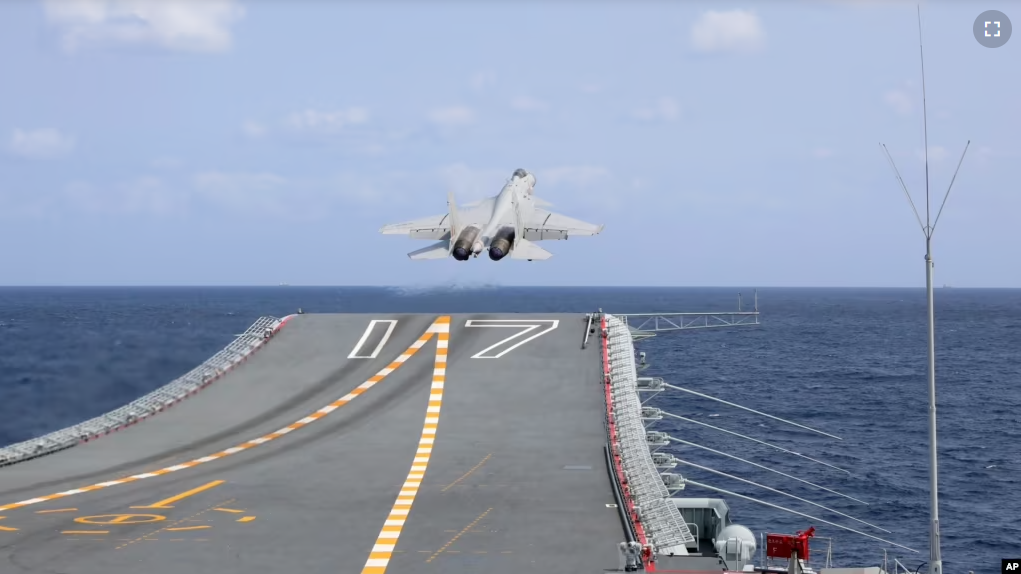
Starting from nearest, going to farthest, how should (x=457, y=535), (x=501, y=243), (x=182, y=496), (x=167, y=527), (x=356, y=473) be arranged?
1. (x=457, y=535)
2. (x=167, y=527)
3. (x=182, y=496)
4. (x=356, y=473)
5. (x=501, y=243)

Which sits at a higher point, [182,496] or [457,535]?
[182,496]

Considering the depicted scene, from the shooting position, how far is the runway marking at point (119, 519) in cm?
3447

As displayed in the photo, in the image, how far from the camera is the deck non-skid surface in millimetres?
30875

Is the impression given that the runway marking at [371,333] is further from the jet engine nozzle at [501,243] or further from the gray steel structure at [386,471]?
the jet engine nozzle at [501,243]

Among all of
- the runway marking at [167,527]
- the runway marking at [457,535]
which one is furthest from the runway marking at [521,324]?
the runway marking at [167,527]

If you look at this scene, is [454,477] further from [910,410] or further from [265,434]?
[910,410]

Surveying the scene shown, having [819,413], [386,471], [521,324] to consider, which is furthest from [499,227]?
[819,413]

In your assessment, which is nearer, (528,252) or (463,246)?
(463,246)

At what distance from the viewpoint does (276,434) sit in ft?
159

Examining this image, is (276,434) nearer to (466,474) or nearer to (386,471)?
(386,471)

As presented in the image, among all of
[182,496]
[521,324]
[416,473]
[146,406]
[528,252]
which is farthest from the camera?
[521,324]

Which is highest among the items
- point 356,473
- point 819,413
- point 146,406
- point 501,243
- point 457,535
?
point 501,243

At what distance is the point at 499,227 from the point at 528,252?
289cm

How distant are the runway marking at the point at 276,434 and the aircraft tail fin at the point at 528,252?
21.2 feet
